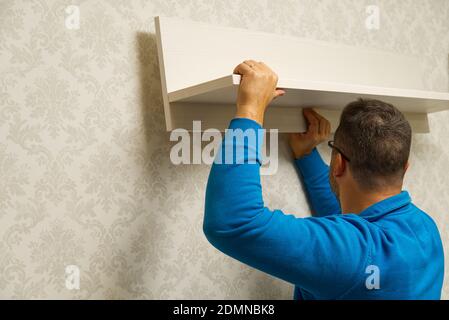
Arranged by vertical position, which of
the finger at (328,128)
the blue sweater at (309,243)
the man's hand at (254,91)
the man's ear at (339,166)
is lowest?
the blue sweater at (309,243)

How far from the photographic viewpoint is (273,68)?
1.21 m

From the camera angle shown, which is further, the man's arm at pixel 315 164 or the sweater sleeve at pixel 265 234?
the man's arm at pixel 315 164

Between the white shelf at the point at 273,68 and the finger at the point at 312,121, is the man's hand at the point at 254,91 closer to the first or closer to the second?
the white shelf at the point at 273,68

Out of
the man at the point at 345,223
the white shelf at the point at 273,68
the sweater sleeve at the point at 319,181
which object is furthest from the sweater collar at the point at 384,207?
the sweater sleeve at the point at 319,181

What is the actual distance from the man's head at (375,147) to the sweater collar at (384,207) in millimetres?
31

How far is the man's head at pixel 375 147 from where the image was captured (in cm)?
92

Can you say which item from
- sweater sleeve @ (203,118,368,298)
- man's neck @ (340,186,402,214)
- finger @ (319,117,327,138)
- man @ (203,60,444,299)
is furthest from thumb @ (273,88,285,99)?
finger @ (319,117,327,138)

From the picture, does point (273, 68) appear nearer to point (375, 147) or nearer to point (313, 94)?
point (313, 94)

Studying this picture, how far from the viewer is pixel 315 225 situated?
32.2 inches

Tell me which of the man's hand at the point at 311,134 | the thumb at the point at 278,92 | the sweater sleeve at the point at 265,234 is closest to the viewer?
the sweater sleeve at the point at 265,234

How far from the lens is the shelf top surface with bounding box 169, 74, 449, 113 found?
2.96 feet

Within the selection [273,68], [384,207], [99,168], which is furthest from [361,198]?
[99,168]

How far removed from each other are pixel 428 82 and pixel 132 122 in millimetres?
1119
